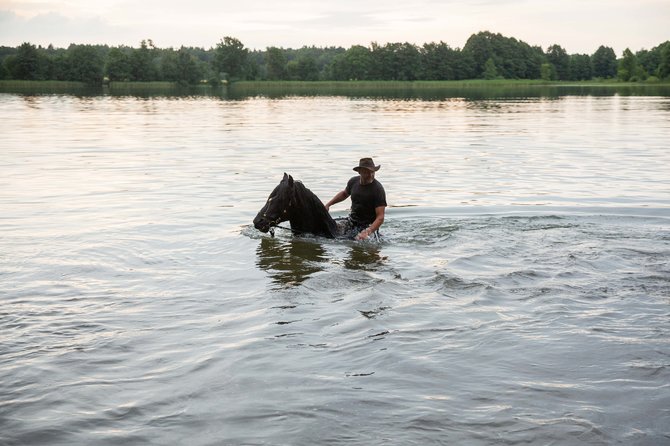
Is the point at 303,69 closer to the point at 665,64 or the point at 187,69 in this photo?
the point at 187,69

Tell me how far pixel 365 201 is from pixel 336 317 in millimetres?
4523

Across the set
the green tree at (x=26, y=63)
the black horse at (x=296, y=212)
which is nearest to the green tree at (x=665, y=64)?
the green tree at (x=26, y=63)

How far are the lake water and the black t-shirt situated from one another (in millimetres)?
612

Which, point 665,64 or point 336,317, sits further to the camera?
point 665,64

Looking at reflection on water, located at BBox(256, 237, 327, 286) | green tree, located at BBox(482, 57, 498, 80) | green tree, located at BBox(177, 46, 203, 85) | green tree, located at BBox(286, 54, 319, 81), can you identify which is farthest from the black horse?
green tree, located at BBox(482, 57, 498, 80)

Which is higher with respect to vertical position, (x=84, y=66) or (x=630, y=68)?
(x=84, y=66)

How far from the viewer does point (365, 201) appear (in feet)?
42.3

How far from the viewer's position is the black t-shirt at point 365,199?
12.7 metres

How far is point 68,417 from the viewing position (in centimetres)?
591

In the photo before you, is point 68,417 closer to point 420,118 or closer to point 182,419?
point 182,419

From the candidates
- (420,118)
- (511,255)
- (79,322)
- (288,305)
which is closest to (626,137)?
(420,118)

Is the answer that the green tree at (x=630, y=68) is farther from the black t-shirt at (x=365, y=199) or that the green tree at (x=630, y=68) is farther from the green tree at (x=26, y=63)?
the black t-shirt at (x=365, y=199)

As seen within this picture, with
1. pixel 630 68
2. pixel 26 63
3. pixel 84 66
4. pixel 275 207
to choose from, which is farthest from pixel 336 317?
pixel 630 68

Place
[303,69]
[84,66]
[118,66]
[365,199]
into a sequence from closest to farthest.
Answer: [365,199], [84,66], [118,66], [303,69]
